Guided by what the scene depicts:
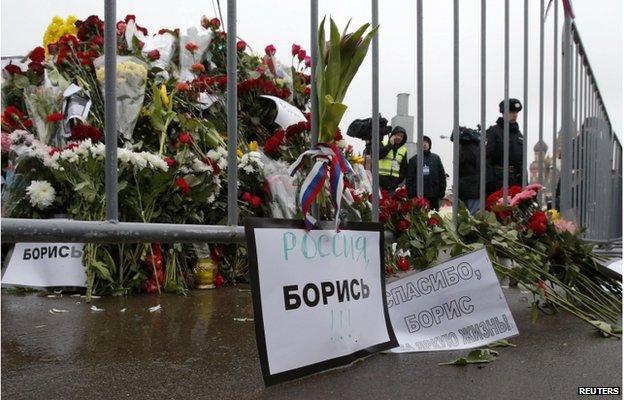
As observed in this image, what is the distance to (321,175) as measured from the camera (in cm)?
168

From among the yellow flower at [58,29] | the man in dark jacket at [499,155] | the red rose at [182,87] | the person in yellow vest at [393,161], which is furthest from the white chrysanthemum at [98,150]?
the person in yellow vest at [393,161]

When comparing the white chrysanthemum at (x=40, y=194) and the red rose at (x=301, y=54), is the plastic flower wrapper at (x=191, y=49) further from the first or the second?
the white chrysanthemum at (x=40, y=194)

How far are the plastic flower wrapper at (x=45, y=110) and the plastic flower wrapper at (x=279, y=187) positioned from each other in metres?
1.37

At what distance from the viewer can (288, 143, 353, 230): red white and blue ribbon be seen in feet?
5.43

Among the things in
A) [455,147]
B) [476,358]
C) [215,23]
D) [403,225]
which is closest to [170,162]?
[215,23]

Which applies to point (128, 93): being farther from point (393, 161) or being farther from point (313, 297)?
point (393, 161)

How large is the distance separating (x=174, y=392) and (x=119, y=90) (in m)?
2.53

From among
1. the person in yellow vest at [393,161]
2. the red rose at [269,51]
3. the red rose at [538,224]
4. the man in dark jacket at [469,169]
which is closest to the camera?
the red rose at [538,224]

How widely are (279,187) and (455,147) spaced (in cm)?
159

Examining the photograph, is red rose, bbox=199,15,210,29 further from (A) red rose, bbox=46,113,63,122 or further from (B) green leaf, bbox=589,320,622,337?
(B) green leaf, bbox=589,320,622,337

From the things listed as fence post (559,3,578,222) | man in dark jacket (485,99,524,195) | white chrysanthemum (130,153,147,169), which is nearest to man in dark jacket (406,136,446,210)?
man in dark jacket (485,99,524,195)

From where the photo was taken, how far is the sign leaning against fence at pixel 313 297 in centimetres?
146

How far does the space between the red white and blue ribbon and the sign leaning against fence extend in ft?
0.25

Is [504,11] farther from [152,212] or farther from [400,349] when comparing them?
[152,212]
